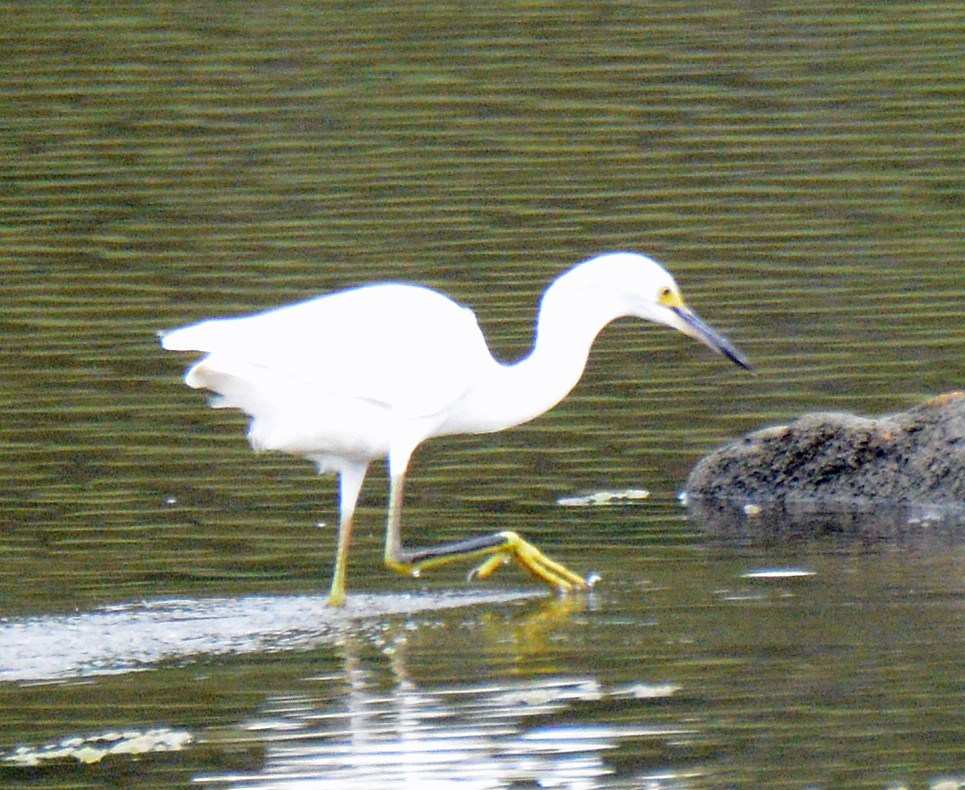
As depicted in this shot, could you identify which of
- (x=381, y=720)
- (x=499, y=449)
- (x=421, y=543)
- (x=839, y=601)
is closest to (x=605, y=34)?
(x=499, y=449)

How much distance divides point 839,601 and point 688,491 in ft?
6.53

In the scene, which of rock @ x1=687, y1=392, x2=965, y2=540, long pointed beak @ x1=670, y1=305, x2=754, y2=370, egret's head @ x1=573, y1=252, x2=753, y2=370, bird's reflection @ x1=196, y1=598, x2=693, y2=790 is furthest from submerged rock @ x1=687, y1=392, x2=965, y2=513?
bird's reflection @ x1=196, y1=598, x2=693, y2=790

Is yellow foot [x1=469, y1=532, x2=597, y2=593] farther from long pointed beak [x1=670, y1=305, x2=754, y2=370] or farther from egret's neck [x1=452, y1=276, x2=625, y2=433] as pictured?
long pointed beak [x1=670, y1=305, x2=754, y2=370]

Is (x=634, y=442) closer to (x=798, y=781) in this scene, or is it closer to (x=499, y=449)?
(x=499, y=449)

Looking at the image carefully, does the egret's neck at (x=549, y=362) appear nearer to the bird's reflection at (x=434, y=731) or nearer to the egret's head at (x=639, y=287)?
the egret's head at (x=639, y=287)

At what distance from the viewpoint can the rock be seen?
1031 cm

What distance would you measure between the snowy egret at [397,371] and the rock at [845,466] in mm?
1013

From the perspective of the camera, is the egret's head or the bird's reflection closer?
the bird's reflection

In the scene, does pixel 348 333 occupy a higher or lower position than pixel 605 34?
lower

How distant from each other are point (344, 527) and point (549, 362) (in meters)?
1.13

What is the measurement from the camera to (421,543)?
10.2 meters

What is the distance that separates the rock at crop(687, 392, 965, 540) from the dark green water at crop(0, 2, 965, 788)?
315mm

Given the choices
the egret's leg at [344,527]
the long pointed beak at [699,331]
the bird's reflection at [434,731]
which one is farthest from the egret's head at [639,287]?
the bird's reflection at [434,731]

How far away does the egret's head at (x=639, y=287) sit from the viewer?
9469 millimetres
